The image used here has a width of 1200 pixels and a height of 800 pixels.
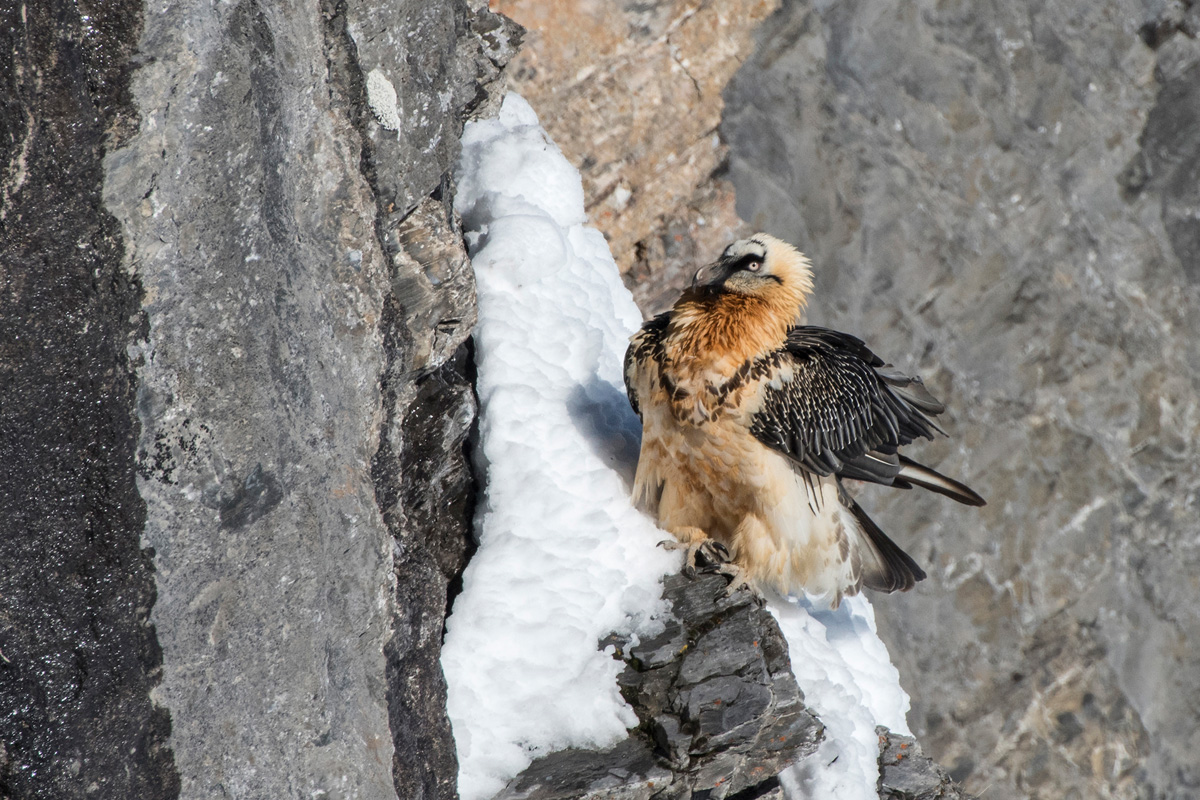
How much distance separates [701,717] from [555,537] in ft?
2.84

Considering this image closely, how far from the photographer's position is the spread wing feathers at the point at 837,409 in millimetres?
3793

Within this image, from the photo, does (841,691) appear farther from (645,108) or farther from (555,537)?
(645,108)

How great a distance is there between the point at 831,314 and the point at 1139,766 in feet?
15.3

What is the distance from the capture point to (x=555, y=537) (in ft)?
12.3

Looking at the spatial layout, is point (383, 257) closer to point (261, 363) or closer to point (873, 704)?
point (261, 363)

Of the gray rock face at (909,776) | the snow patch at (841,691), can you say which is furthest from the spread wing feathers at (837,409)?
the gray rock face at (909,776)

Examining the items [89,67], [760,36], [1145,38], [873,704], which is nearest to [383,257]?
[89,67]

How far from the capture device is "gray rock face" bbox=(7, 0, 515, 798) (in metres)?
1.89

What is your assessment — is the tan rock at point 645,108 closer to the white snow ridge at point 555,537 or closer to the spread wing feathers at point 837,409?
the white snow ridge at point 555,537

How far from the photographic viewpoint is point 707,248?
23.9 feet

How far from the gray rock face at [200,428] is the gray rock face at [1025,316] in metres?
5.06

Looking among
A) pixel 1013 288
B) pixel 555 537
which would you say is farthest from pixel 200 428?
pixel 1013 288

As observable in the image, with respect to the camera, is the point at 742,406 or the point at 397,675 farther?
the point at 742,406

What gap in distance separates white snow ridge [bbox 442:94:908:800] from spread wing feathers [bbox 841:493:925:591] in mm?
410
